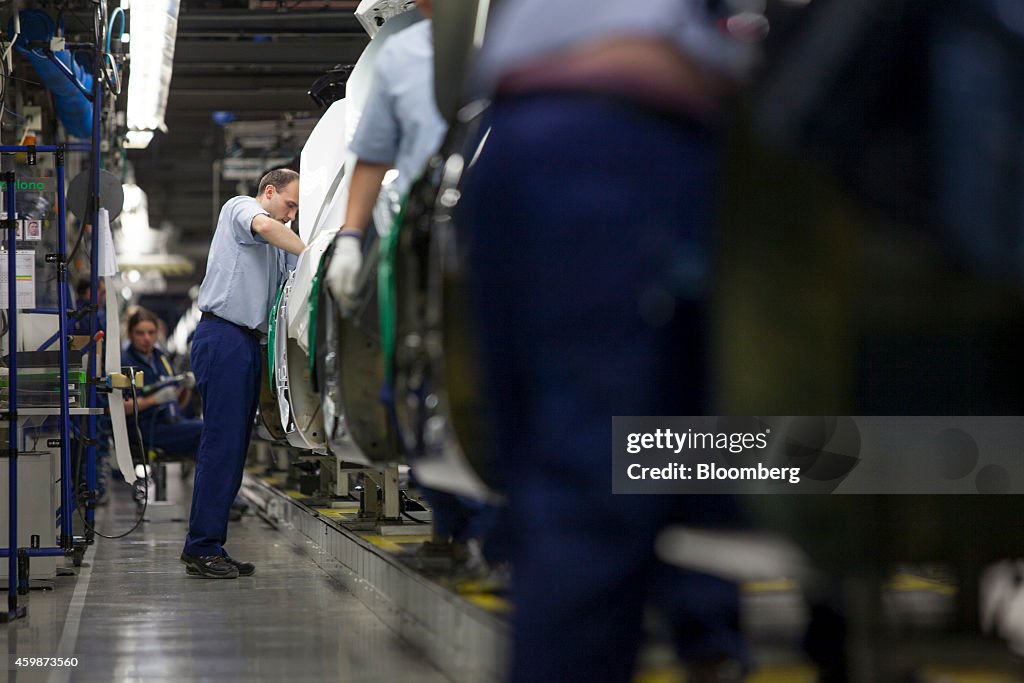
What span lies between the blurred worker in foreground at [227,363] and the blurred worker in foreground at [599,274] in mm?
4191

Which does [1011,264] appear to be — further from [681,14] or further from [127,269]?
[127,269]

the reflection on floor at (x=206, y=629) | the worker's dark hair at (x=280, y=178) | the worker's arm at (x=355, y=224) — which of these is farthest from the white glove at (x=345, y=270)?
the worker's dark hair at (x=280, y=178)

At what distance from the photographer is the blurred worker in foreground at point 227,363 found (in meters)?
5.44

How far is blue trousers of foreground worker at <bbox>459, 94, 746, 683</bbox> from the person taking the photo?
1.19 metres

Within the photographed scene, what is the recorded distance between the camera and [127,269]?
16562mm

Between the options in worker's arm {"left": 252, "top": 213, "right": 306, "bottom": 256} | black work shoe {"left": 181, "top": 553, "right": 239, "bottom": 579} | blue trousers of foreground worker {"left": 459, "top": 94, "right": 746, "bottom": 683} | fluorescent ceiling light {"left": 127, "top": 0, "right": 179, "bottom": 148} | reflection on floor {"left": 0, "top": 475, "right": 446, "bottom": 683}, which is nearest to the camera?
blue trousers of foreground worker {"left": 459, "top": 94, "right": 746, "bottom": 683}

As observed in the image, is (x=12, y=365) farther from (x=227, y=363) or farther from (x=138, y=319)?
(x=138, y=319)

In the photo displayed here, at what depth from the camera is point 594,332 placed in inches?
46.8

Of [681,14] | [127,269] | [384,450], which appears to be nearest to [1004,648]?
[681,14]

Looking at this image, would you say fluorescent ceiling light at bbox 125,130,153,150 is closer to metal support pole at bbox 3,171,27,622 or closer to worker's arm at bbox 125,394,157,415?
worker's arm at bbox 125,394,157,415

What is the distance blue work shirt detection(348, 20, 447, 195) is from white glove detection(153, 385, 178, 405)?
6.25 m

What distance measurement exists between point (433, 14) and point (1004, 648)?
1514 mm

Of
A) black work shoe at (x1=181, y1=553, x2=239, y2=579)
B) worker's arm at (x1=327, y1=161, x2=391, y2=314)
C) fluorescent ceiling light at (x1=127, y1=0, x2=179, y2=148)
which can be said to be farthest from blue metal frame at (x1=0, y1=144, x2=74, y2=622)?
worker's arm at (x1=327, y1=161, x2=391, y2=314)

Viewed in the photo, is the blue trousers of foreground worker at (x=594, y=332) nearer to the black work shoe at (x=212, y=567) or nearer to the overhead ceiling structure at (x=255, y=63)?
the black work shoe at (x=212, y=567)
